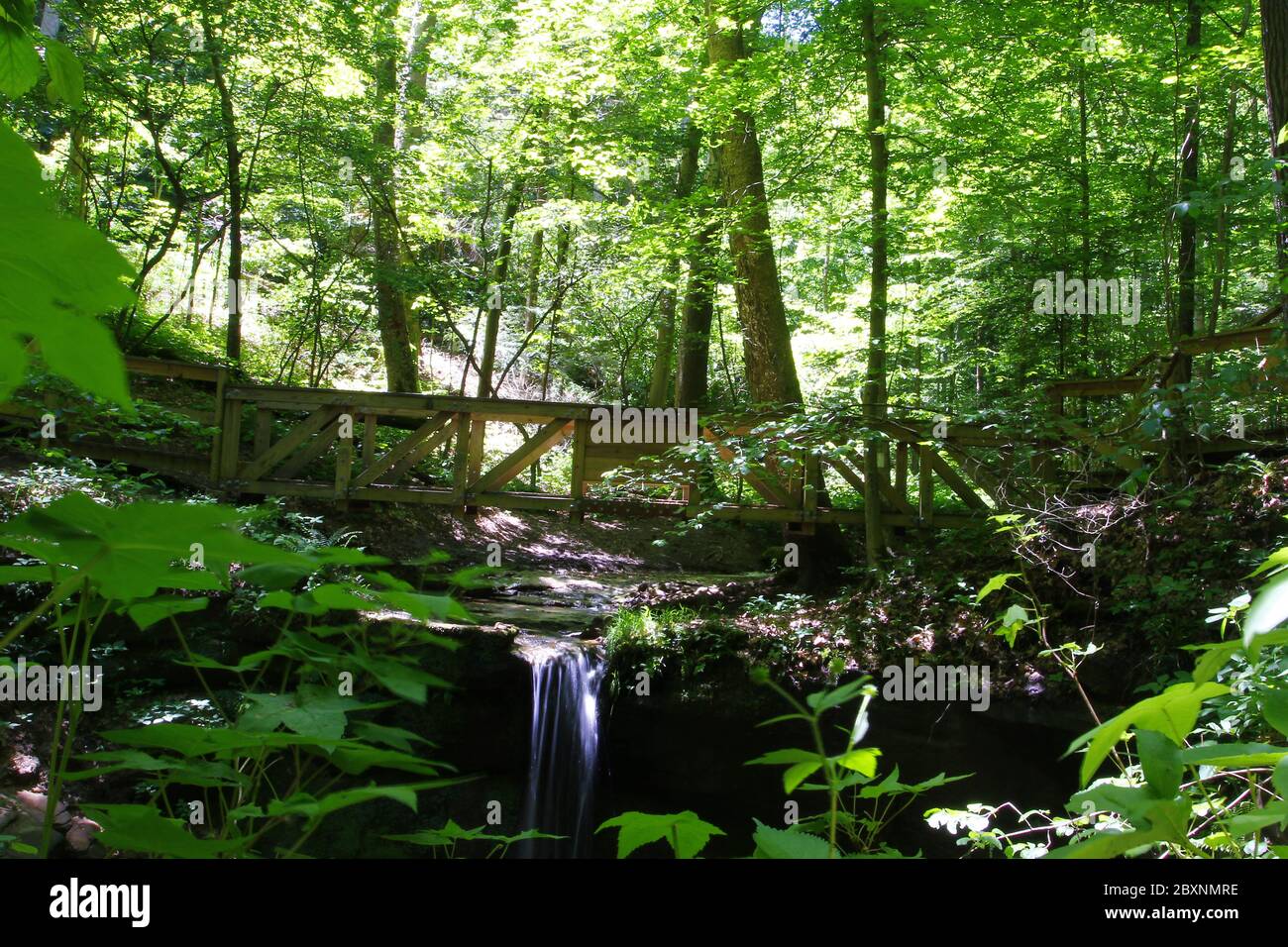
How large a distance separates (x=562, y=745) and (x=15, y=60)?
19.9 feet

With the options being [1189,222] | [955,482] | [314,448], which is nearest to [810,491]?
[955,482]

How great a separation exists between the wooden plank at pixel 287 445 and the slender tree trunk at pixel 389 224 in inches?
109

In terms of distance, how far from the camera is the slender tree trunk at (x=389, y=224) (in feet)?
36.1

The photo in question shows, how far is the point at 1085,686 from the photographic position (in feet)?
18.1

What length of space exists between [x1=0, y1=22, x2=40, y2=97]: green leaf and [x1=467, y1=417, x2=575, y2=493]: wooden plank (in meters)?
7.22

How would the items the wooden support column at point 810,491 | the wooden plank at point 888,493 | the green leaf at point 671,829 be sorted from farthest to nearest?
the wooden support column at point 810,491 < the wooden plank at point 888,493 < the green leaf at point 671,829

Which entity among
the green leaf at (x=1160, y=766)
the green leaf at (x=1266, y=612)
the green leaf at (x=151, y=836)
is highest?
the green leaf at (x=1266, y=612)

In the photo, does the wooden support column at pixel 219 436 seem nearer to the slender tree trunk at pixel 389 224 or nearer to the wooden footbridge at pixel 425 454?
the wooden footbridge at pixel 425 454

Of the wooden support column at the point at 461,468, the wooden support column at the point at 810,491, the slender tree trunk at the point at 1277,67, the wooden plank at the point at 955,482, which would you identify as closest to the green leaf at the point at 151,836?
the slender tree trunk at the point at 1277,67

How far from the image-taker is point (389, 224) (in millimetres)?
11953

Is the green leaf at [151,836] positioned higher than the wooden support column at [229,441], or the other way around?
the wooden support column at [229,441]

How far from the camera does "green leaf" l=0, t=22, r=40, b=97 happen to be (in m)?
1.06

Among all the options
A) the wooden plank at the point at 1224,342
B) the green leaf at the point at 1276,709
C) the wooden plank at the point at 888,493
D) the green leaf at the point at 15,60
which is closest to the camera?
the green leaf at the point at 1276,709
